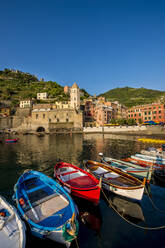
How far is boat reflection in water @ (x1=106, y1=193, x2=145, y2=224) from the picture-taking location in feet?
27.0

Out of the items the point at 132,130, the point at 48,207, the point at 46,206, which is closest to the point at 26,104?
the point at 132,130

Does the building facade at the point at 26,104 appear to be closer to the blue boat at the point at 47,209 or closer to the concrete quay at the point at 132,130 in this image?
the concrete quay at the point at 132,130

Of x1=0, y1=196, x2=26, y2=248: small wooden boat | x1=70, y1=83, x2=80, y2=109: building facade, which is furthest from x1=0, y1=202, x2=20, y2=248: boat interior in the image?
x1=70, y1=83, x2=80, y2=109: building facade

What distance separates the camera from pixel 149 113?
237ft

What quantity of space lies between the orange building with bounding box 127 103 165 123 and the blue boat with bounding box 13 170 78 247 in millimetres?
73319

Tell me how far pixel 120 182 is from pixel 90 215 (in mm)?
3552

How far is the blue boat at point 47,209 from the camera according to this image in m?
5.38

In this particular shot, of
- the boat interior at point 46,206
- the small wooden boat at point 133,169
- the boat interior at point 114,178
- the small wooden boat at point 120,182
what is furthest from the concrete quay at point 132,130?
the boat interior at point 46,206

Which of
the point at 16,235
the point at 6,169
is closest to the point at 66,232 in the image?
the point at 16,235

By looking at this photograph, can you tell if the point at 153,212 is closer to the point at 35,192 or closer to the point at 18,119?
the point at 35,192

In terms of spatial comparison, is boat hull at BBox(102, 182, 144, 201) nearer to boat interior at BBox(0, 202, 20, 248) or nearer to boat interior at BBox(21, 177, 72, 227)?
boat interior at BBox(21, 177, 72, 227)

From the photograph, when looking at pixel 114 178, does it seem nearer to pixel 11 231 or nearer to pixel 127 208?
pixel 127 208

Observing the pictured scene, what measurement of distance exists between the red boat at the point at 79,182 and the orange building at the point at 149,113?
69788mm

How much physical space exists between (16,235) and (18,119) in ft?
291
